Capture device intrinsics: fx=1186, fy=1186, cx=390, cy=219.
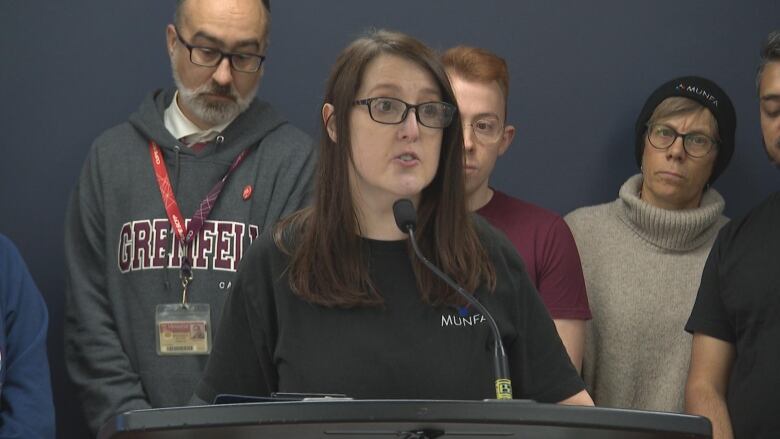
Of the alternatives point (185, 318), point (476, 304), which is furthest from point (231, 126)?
point (476, 304)

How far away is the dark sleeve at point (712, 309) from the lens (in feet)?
9.40

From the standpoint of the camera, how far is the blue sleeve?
277cm

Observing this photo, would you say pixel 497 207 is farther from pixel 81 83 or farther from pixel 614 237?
pixel 81 83

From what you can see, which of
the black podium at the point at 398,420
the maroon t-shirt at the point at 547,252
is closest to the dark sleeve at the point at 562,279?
the maroon t-shirt at the point at 547,252

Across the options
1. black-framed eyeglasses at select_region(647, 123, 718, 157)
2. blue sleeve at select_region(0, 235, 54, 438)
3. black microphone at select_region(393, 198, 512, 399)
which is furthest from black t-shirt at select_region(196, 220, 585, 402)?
black-framed eyeglasses at select_region(647, 123, 718, 157)

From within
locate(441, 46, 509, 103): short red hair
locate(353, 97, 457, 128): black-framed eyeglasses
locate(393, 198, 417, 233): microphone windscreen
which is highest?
locate(441, 46, 509, 103): short red hair

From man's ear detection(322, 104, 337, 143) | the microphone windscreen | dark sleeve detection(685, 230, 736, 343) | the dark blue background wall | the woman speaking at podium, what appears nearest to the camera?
the microphone windscreen

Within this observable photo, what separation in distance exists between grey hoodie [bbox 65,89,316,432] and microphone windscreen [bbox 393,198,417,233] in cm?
115

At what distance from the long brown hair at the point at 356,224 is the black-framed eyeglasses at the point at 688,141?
4.26ft

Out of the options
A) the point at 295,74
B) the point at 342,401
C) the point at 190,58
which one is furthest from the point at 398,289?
the point at 295,74

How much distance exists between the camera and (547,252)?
305cm

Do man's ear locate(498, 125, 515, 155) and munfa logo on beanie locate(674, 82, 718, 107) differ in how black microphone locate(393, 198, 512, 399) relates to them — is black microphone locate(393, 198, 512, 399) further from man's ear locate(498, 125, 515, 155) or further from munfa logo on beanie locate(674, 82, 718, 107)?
munfa logo on beanie locate(674, 82, 718, 107)

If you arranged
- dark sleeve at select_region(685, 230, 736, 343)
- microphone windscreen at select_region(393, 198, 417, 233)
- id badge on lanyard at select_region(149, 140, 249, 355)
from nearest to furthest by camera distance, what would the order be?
microphone windscreen at select_region(393, 198, 417, 233) < dark sleeve at select_region(685, 230, 736, 343) < id badge on lanyard at select_region(149, 140, 249, 355)

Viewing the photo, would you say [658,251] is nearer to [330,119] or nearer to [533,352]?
[533,352]
